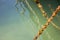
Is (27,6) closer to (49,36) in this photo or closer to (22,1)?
(22,1)

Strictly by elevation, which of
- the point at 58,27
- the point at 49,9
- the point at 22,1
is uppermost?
the point at 22,1

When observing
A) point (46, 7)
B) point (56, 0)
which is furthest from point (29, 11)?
point (56, 0)

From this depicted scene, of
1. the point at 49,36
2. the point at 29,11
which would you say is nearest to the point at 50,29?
the point at 49,36

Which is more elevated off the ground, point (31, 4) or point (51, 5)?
point (31, 4)

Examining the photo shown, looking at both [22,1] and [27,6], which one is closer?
[22,1]

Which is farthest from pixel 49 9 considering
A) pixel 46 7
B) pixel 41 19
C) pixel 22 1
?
pixel 22 1

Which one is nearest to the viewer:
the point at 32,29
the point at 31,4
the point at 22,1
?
the point at 22,1

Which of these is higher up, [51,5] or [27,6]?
[27,6]

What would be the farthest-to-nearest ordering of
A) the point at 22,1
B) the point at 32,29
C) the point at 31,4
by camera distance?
1. the point at 32,29
2. the point at 31,4
3. the point at 22,1

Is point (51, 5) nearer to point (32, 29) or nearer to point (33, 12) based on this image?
Answer: point (33, 12)

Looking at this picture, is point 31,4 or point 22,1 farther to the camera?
point 31,4
